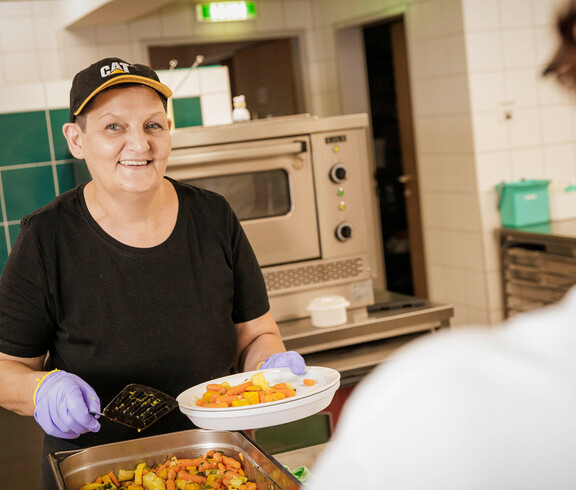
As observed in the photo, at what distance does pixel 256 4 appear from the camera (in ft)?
17.7

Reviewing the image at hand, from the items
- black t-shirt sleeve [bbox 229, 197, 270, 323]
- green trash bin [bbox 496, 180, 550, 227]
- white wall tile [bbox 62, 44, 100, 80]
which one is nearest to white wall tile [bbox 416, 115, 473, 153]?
green trash bin [bbox 496, 180, 550, 227]

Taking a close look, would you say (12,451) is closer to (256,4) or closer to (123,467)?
(123,467)

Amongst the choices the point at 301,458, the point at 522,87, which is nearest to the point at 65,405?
the point at 301,458

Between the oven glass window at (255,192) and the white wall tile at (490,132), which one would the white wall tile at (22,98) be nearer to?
the oven glass window at (255,192)

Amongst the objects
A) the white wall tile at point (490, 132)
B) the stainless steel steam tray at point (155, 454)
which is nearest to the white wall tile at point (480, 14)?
the white wall tile at point (490, 132)

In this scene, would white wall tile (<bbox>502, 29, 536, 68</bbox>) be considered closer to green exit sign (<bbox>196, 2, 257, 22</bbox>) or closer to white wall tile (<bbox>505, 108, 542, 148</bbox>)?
white wall tile (<bbox>505, 108, 542, 148</bbox>)

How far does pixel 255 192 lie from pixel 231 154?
171mm

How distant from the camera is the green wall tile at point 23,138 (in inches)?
115

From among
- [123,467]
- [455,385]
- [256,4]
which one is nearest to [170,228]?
[123,467]

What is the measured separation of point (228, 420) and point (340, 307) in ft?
4.35

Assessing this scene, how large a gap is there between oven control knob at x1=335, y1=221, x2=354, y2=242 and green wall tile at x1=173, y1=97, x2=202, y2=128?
0.84 metres

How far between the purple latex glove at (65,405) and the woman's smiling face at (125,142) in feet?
→ 1.34

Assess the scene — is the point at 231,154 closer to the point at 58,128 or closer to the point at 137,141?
the point at 58,128

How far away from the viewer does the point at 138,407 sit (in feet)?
4.43
